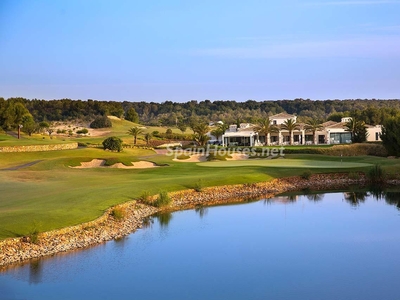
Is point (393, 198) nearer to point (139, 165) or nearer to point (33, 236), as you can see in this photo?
point (139, 165)

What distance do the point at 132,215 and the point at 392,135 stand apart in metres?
36.2

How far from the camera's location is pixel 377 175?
42.4 metres

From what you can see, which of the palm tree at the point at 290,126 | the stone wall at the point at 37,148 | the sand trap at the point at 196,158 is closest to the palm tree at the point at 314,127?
the palm tree at the point at 290,126

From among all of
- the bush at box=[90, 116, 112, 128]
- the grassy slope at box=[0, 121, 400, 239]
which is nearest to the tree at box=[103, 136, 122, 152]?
the grassy slope at box=[0, 121, 400, 239]

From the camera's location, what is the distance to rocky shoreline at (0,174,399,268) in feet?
66.6

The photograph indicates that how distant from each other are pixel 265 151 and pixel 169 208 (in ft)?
117

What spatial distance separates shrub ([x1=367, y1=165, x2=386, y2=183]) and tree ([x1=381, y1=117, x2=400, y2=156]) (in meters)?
14.0

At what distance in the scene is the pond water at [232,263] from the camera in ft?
56.7

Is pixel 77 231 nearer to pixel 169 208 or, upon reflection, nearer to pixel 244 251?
pixel 244 251

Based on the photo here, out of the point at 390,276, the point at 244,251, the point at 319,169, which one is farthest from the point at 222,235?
the point at 319,169

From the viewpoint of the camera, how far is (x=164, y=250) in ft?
74.6

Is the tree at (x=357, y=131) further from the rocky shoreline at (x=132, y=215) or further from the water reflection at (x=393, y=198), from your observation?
the water reflection at (x=393, y=198)

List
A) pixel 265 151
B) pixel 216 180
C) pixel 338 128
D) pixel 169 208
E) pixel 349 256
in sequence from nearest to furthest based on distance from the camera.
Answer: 1. pixel 349 256
2. pixel 169 208
3. pixel 216 180
4. pixel 265 151
5. pixel 338 128

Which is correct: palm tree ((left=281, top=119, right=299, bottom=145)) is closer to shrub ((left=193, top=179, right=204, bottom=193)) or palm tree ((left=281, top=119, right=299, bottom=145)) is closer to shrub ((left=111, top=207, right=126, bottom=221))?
shrub ((left=193, top=179, right=204, bottom=193))
